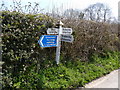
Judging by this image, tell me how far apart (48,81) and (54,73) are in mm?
438

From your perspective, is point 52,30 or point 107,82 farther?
point 107,82

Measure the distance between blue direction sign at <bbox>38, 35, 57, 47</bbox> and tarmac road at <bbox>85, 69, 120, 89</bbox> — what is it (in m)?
1.77

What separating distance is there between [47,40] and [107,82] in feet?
8.36

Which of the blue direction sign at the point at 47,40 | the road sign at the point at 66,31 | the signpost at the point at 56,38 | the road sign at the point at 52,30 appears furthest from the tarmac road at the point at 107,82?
the road sign at the point at 52,30

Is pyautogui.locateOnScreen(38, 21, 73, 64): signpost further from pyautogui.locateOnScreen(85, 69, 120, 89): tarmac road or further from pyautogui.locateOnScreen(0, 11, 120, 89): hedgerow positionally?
pyautogui.locateOnScreen(85, 69, 120, 89): tarmac road

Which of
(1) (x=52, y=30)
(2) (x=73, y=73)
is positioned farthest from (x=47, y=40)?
(2) (x=73, y=73)

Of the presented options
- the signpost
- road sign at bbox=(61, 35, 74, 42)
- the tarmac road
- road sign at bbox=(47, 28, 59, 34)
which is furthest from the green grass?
road sign at bbox=(47, 28, 59, 34)

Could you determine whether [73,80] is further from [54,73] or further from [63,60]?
[63,60]

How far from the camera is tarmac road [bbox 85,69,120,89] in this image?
13.6 feet

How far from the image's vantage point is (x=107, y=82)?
14.6 feet

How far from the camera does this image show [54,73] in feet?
13.4

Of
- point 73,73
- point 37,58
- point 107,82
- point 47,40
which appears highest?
point 47,40

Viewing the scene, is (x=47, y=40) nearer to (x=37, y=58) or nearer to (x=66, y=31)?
(x=37, y=58)

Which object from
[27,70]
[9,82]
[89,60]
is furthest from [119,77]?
[9,82]
